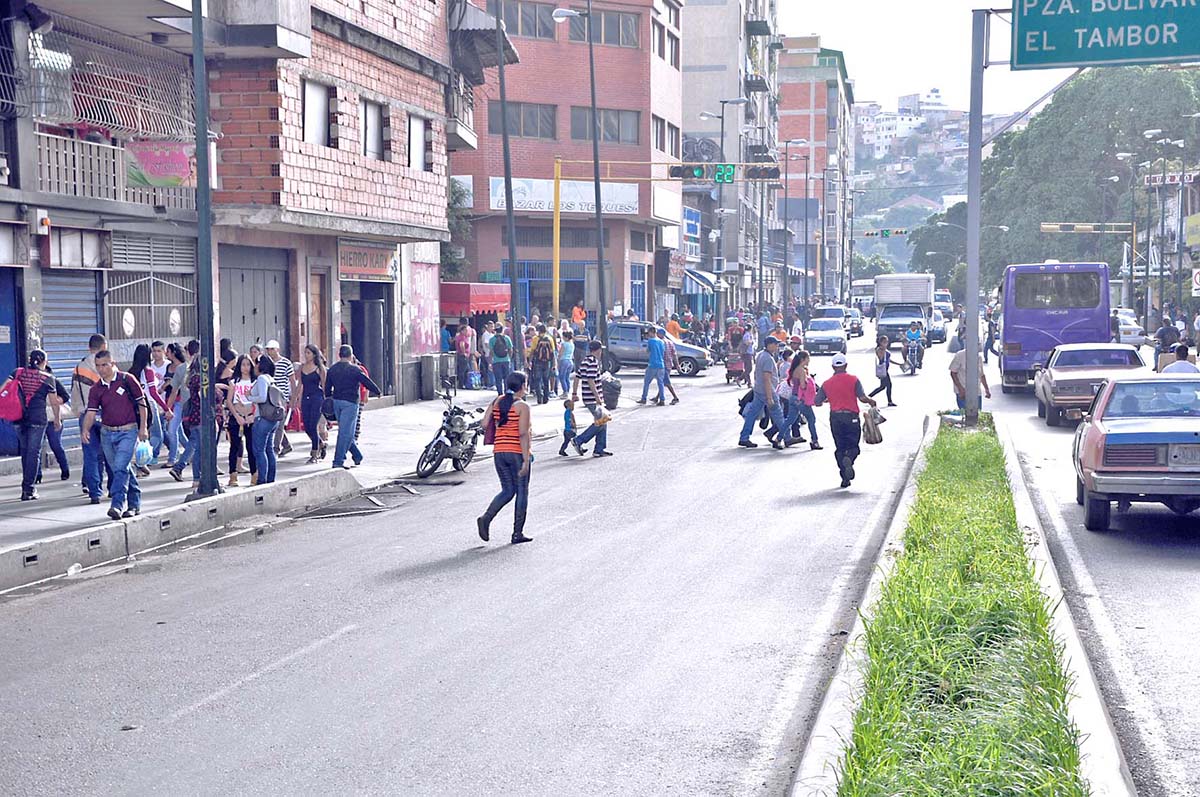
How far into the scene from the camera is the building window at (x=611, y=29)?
183ft

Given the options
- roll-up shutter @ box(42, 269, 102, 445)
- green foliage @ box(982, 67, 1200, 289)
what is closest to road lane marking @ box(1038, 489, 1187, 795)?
roll-up shutter @ box(42, 269, 102, 445)

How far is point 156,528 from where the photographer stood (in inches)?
563

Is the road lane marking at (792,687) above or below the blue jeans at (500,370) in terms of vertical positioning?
below

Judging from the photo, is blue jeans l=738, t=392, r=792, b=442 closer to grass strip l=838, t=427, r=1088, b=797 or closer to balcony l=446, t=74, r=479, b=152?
grass strip l=838, t=427, r=1088, b=797

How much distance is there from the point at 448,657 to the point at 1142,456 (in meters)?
7.30

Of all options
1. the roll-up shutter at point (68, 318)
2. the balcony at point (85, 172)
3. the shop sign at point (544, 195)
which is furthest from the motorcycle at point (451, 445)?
the shop sign at point (544, 195)

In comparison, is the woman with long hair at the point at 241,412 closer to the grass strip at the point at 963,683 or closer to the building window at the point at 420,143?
the grass strip at the point at 963,683

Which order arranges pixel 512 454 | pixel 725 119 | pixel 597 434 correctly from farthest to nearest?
pixel 725 119, pixel 597 434, pixel 512 454

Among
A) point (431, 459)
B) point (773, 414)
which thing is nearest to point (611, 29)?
point (773, 414)

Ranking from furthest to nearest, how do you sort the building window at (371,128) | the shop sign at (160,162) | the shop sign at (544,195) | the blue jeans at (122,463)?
the shop sign at (544,195) → the building window at (371,128) → the shop sign at (160,162) → the blue jeans at (122,463)

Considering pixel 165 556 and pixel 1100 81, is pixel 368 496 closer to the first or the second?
pixel 165 556

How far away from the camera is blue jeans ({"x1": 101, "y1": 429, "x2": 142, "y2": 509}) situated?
14523mm

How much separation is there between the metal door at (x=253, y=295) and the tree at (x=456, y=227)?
24.0 m

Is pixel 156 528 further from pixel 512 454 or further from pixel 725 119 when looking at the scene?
pixel 725 119
